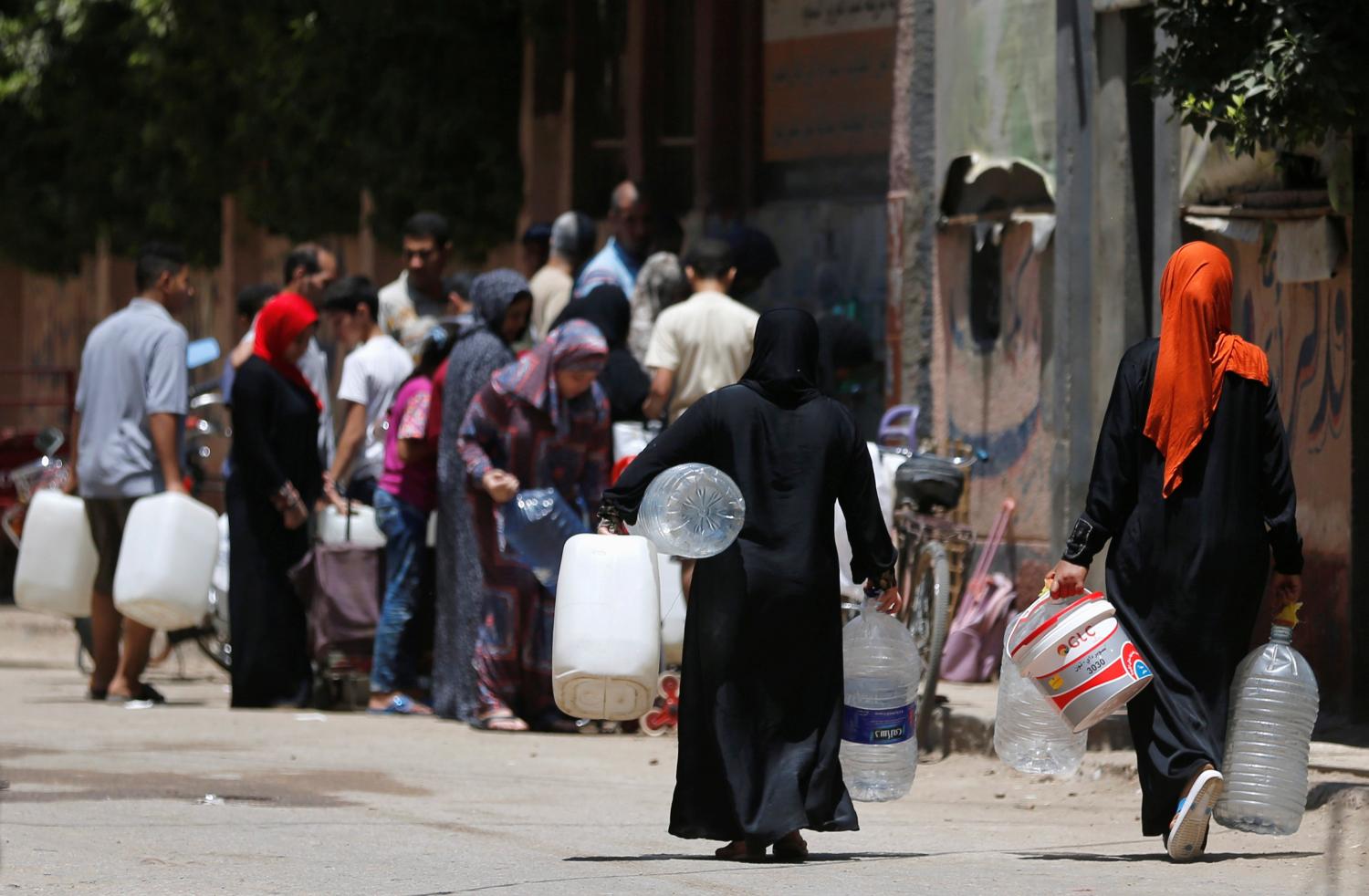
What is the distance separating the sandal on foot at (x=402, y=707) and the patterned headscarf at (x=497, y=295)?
168cm

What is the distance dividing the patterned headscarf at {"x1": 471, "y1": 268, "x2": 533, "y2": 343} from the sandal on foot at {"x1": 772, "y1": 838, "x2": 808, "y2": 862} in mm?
4204

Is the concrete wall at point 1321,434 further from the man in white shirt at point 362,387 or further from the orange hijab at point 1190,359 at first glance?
the man in white shirt at point 362,387

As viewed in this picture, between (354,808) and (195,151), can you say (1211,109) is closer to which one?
(354,808)

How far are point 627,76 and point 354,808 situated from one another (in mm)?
8037

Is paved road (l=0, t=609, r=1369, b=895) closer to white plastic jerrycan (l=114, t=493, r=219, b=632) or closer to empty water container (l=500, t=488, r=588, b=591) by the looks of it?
white plastic jerrycan (l=114, t=493, r=219, b=632)

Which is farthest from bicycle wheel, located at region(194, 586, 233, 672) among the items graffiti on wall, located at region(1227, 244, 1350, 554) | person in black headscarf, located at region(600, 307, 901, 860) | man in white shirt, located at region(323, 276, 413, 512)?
person in black headscarf, located at region(600, 307, 901, 860)

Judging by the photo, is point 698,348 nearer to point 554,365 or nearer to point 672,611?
point 554,365

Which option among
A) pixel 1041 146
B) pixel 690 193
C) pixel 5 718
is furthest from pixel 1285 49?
pixel 690 193

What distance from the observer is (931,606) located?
9242mm

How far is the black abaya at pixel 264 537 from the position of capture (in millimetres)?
11133

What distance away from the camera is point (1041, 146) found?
37.1 ft

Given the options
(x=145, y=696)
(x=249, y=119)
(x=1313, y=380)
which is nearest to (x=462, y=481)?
(x=145, y=696)

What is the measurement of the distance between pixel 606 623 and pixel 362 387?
4836 mm

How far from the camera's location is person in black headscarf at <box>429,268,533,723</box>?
10.6 m
